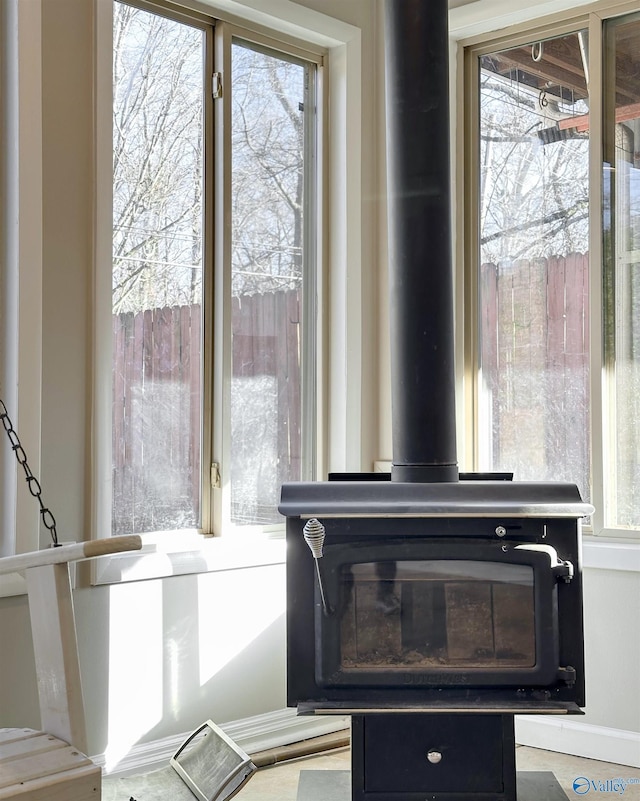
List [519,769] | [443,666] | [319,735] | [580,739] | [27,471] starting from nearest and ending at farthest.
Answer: [27,471]
[443,666]
[519,769]
[580,739]
[319,735]

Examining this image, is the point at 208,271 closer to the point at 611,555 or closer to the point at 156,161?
the point at 156,161

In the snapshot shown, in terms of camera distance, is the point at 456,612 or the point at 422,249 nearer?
the point at 456,612

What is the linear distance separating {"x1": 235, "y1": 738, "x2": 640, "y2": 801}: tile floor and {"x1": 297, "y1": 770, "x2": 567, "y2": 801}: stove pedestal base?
9cm

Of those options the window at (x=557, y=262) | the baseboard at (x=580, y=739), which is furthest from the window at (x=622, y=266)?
the baseboard at (x=580, y=739)

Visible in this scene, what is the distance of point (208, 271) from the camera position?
125 inches

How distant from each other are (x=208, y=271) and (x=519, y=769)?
1.87m

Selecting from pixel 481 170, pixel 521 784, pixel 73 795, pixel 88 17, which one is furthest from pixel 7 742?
pixel 481 170

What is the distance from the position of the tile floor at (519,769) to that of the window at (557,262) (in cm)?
73

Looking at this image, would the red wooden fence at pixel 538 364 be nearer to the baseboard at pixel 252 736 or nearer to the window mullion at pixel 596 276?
the window mullion at pixel 596 276

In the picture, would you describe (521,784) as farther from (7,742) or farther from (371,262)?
(371,262)

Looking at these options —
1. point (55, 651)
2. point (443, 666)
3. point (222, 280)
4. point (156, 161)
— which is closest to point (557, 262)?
point (222, 280)

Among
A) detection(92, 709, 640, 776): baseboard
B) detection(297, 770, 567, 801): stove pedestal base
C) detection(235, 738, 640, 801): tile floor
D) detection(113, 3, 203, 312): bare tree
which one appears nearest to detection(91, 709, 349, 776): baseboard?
detection(92, 709, 640, 776): baseboard

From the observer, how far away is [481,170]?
11.4 feet

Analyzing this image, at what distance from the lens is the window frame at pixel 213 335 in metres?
2.70
